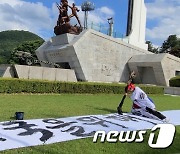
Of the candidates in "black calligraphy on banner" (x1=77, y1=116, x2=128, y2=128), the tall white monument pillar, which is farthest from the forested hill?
"black calligraphy on banner" (x1=77, y1=116, x2=128, y2=128)

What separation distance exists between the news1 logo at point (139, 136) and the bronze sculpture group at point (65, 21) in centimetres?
2208

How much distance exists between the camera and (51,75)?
2077 centimetres

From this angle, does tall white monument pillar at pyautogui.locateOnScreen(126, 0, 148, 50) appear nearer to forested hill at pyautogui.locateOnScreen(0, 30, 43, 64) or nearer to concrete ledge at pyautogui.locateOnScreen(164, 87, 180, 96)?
concrete ledge at pyautogui.locateOnScreen(164, 87, 180, 96)

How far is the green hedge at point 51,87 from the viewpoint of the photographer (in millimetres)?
13572

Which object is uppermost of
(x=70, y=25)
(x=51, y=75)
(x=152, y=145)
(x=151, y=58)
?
(x=70, y=25)

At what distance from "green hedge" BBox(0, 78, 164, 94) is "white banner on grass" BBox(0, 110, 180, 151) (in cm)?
657

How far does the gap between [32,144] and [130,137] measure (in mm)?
2236

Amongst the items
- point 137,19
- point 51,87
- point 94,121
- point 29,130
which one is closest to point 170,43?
point 137,19

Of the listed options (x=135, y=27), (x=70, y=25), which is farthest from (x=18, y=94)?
(x=135, y=27)

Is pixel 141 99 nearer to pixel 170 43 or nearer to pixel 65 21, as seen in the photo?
pixel 65 21

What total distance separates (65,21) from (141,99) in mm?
21052

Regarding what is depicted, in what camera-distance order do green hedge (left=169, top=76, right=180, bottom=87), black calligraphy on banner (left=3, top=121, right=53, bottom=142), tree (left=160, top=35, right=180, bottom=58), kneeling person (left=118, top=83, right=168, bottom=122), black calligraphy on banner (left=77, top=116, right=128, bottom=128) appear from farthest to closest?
tree (left=160, top=35, right=180, bottom=58) < green hedge (left=169, top=76, right=180, bottom=87) < kneeling person (left=118, top=83, right=168, bottom=122) < black calligraphy on banner (left=77, top=116, right=128, bottom=128) < black calligraphy on banner (left=3, top=121, right=53, bottom=142)

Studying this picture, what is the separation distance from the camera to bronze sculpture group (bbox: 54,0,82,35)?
27859mm

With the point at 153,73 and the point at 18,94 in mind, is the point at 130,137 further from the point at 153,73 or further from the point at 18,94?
the point at 153,73
